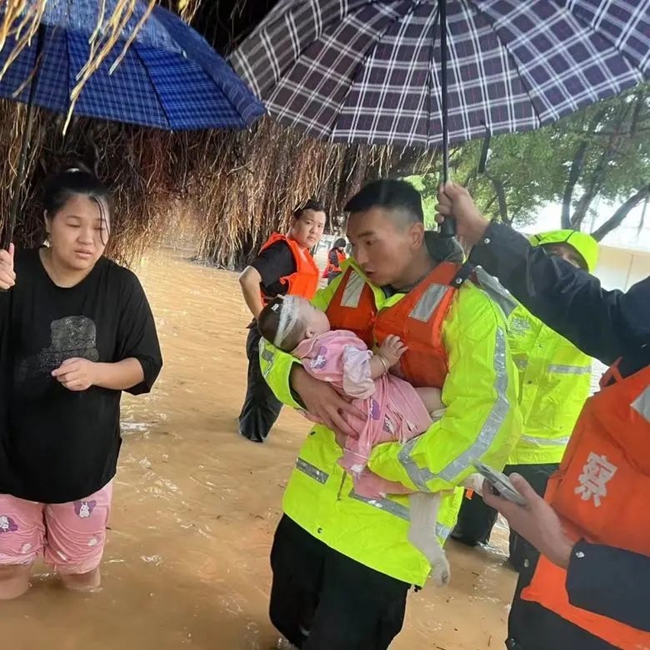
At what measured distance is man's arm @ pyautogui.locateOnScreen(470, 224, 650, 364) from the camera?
1.53m

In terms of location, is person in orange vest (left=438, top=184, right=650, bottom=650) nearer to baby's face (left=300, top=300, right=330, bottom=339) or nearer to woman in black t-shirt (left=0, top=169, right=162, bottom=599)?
baby's face (left=300, top=300, right=330, bottom=339)

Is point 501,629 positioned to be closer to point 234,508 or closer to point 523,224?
point 234,508

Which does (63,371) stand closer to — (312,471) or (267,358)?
(267,358)

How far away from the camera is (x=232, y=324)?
10.3m

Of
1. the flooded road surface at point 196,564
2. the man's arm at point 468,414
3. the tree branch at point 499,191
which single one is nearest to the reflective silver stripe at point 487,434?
the man's arm at point 468,414

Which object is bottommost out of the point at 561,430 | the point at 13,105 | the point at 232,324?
the point at 232,324

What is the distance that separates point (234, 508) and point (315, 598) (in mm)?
1664

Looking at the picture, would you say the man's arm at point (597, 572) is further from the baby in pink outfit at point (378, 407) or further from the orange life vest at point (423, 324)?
the orange life vest at point (423, 324)

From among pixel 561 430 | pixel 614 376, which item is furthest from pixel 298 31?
pixel 561 430

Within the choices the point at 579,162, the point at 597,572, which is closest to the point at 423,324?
the point at 597,572

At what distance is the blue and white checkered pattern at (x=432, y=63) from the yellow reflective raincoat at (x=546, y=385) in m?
1.07

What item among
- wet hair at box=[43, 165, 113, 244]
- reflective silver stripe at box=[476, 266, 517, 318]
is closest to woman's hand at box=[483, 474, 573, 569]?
reflective silver stripe at box=[476, 266, 517, 318]

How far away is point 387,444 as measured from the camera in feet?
6.71

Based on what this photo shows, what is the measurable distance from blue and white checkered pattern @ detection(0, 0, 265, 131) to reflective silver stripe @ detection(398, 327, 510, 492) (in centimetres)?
131
